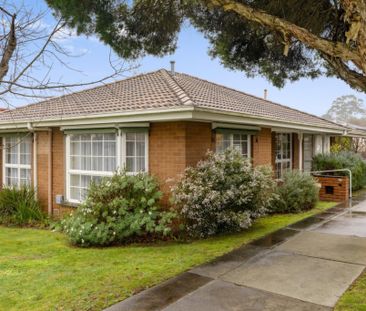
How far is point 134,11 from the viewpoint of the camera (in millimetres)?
8820

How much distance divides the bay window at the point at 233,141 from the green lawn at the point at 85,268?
8.66 ft

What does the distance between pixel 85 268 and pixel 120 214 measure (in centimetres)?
223

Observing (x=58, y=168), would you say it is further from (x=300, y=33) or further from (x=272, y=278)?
(x=300, y=33)

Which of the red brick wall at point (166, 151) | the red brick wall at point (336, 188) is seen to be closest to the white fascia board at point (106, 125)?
the red brick wall at point (166, 151)

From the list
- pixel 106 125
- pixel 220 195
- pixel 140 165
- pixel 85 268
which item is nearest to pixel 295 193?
pixel 220 195

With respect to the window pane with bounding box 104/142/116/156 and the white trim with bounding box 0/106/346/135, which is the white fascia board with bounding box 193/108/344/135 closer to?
the white trim with bounding box 0/106/346/135

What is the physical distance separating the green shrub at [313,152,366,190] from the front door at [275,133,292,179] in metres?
1.47

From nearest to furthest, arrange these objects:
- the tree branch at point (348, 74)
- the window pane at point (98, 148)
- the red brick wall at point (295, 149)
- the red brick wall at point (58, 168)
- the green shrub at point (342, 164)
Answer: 1. the tree branch at point (348, 74)
2. the window pane at point (98, 148)
3. the red brick wall at point (58, 168)
4. the green shrub at point (342, 164)
5. the red brick wall at point (295, 149)

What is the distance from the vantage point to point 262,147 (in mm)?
13258

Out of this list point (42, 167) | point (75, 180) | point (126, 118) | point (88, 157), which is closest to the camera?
point (126, 118)

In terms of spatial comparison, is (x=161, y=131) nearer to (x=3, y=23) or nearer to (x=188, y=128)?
(x=188, y=128)

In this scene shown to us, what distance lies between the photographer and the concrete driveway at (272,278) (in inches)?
196

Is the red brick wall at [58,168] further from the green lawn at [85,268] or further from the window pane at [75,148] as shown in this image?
the green lawn at [85,268]

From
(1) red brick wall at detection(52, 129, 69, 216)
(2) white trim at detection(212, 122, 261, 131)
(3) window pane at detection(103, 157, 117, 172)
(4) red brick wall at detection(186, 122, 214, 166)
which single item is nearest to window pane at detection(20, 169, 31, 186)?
(1) red brick wall at detection(52, 129, 69, 216)
